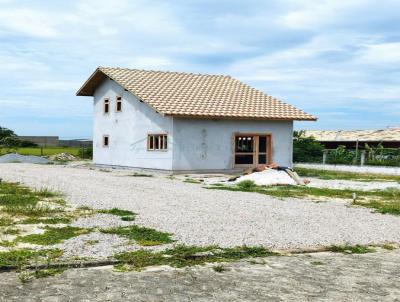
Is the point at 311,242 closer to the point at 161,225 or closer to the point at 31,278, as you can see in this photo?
the point at 161,225

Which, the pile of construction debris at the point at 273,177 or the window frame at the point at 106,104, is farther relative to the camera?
the window frame at the point at 106,104

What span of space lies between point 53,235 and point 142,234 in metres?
1.46

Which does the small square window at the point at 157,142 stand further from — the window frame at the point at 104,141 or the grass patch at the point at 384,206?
the grass patch at the point at 384,206

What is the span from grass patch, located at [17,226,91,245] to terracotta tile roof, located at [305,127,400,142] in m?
34.5

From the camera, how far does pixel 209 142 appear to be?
27.1 meters

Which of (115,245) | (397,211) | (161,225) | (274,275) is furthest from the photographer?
(397,211)

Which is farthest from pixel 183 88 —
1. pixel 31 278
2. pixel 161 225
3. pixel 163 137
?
pixel 31 278

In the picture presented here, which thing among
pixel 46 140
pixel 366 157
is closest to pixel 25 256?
pixel 366 157

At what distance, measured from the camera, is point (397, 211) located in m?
13.2

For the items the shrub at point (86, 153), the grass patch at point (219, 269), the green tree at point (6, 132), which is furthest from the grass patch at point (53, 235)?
the green tree at point (6, 132)

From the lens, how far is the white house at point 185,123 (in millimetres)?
26578

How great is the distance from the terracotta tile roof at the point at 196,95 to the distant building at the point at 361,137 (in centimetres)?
1075

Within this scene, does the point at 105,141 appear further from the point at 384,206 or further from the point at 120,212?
the point at 384,206

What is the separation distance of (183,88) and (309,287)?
24.6m
